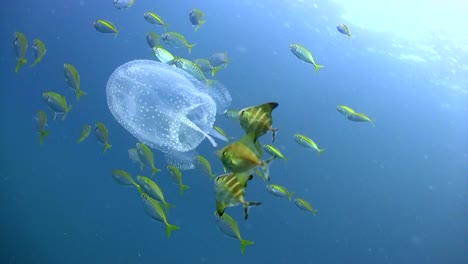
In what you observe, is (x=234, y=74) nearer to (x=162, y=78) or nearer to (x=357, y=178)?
(x=357, y=178)

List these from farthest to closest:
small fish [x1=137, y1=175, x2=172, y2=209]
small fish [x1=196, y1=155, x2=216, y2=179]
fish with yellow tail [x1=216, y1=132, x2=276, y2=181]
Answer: small fish [x1=196, y1=155, x2=216, y2=179], small fish [x1=137, y1=175, x2=172, y2=209], fish with yellow tail [x1=216, y1=132, x2=276, y2=181]

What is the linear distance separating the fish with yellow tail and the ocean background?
14112mm

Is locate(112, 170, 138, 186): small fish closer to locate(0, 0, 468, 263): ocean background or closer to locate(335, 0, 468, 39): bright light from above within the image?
locate(0, 0, 468, 263): ocean background

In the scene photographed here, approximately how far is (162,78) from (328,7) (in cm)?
1758

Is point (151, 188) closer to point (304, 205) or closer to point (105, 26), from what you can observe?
point (304, 205)

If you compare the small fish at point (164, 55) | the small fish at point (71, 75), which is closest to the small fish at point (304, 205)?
the small fish at point (164, 55)

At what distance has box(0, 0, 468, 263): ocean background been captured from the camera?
19594mm

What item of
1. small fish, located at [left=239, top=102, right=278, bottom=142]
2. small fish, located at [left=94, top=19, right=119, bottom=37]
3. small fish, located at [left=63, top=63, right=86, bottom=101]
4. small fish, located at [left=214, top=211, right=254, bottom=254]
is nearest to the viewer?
small fish, located at [left=239, top=102, right=278, bottom=142]

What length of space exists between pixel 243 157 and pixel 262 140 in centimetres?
1819

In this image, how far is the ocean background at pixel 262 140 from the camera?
19.6 m

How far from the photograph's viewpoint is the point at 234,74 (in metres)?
27.8

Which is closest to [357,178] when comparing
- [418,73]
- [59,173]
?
[418,73]

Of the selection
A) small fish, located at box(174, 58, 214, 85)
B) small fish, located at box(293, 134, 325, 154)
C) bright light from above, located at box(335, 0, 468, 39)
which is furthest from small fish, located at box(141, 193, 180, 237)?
bright light from above, located at box(335, 0, 468, 39)

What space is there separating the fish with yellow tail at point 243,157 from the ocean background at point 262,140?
14.1m
